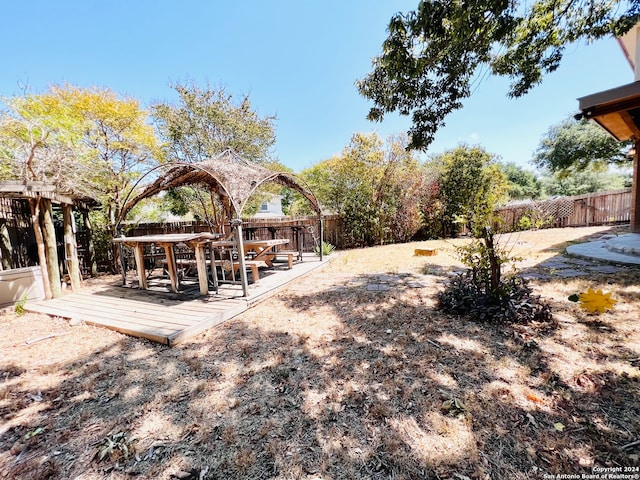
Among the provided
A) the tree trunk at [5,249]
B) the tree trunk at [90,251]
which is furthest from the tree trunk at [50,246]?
the tree trunk at [90,251]

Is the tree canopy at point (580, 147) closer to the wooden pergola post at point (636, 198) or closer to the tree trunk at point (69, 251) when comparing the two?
the wooden pergola post at point (636, 198)

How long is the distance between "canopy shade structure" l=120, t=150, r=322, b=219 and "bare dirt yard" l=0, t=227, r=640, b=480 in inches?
86.2

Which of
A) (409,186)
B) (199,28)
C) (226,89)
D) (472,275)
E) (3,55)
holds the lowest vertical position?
(472,275)

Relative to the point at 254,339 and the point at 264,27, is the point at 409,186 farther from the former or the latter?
the point at 254,339

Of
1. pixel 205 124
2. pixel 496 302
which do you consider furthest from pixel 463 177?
pixel 205 124

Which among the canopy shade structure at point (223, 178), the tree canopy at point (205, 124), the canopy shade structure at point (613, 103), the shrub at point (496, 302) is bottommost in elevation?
the shrub at point (496, 302)

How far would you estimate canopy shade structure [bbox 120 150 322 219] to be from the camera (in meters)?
4.26

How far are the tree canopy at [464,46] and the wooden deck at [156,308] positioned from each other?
4211 millimetres

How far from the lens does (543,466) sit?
1.38 m

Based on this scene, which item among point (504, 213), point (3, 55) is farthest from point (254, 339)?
point (504, 213)

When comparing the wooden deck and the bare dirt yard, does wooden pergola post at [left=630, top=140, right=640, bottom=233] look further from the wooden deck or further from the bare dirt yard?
the wooden deck

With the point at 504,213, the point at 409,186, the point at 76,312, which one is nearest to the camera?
the point at 76,312

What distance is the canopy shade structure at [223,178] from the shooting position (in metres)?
4.26

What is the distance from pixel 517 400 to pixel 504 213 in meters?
13.8
